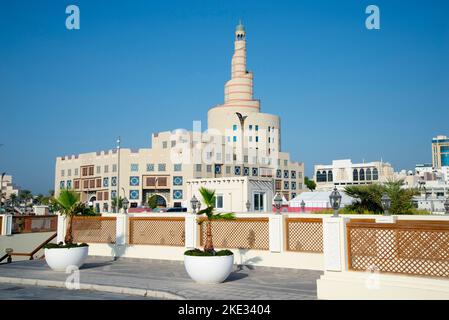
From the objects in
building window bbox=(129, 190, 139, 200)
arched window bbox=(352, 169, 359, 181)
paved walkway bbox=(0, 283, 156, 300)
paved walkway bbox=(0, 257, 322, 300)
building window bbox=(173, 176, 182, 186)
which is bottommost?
paved walkway bbox=(0, 283, 156, 300)

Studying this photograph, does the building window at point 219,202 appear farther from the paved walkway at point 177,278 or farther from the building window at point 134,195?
the building window at point 134,195

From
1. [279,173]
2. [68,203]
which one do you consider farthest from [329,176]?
[68,203]

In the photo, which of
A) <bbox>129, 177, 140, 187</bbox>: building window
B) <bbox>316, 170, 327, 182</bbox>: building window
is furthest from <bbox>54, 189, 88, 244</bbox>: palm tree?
<bbox>316, 170, 327, 182</bbox>: building window

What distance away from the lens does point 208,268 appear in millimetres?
10234

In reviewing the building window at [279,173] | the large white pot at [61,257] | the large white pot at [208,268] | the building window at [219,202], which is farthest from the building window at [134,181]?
the large white pot at [208,268]

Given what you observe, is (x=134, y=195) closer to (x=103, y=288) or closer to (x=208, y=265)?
(x=103, y=288)

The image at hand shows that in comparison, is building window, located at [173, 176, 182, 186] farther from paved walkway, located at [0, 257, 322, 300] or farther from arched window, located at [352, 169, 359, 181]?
arched window, located at [352, 169, 359, 181]

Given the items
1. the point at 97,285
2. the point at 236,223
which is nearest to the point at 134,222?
the point at 236,223

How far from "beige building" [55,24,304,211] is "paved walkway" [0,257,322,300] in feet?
190

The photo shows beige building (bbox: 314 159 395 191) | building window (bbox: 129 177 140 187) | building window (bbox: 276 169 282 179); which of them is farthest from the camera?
beige building (bbox: 314 159 395 191)

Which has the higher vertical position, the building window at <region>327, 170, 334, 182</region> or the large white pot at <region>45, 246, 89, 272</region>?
the building window at <region>327, 170, 334, 182</region>

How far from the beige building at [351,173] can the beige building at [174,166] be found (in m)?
37.3

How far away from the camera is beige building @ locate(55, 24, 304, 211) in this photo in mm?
82500
